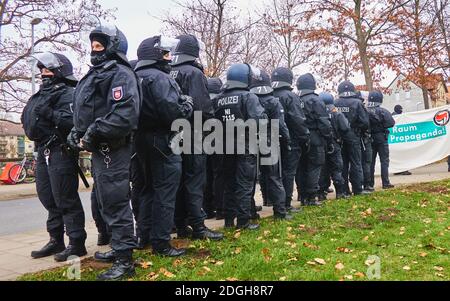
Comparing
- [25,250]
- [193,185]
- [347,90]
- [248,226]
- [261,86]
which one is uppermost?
[347,90]

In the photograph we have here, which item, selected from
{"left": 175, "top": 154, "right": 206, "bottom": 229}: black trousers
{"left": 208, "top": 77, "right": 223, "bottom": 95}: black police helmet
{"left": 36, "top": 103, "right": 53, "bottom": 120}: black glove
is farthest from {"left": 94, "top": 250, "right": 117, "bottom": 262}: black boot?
{"left": 208, "top": 77, "right": 223, "bottom": 95}: black police helmet

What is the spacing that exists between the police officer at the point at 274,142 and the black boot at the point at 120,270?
3.16 metres

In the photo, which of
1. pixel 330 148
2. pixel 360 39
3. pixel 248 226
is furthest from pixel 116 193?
pixel 360 39

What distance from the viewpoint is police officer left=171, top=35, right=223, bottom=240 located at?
5680mm

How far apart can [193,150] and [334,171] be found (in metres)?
4.53

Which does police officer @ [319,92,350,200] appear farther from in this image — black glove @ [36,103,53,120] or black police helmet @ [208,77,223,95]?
black glove @ [36,103,53,120]

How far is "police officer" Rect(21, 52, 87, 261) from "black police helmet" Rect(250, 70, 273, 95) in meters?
3.03

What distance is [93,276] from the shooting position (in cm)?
429

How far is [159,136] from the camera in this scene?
489cm

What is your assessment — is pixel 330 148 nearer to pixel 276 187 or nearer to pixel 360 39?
pixel 276 187

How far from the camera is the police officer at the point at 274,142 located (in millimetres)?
6832
